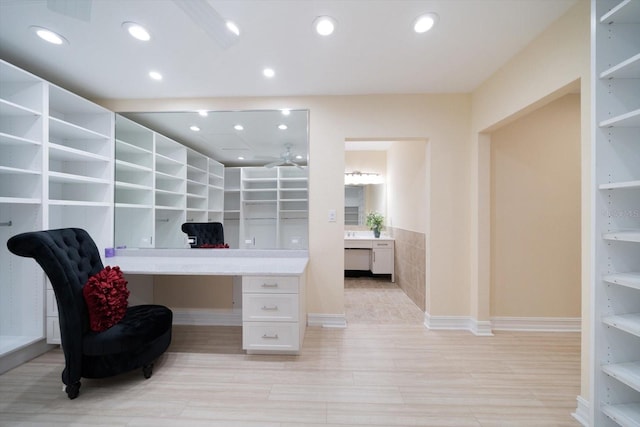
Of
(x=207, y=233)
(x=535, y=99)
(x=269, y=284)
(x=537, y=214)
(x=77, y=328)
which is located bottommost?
(x=77, y=328)

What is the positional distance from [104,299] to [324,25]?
232 centimetres

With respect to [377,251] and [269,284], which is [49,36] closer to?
[269,284]

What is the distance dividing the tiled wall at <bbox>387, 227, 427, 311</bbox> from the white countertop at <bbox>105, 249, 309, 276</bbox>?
4.88ft

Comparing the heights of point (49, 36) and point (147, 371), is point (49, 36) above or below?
above

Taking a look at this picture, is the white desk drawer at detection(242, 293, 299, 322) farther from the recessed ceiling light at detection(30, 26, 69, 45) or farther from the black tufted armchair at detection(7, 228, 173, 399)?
the recessed ceiling light at detection(30, 26, 69, 45)

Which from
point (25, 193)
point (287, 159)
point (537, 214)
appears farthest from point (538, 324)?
point (25, 193)

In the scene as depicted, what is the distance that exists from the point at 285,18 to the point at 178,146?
186cm

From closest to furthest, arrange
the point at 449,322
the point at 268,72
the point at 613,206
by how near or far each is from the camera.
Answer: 1. the point at 613,206
2. the point at 268,72
3. the point at 449,322

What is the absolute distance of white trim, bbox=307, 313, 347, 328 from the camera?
8.89 ft

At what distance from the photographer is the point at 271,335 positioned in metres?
2.08

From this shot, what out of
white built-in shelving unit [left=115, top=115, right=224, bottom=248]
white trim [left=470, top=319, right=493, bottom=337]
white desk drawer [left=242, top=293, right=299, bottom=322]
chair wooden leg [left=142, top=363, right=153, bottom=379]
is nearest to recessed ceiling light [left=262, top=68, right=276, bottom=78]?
white built-in shelving unit [left=115, top=115, right=224, bottom=248]

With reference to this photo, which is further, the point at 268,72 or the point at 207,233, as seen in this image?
the point at 207,233

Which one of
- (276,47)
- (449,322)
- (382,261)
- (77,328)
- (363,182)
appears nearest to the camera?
(77,328)

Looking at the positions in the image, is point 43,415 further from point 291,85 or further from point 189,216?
point 291,85
